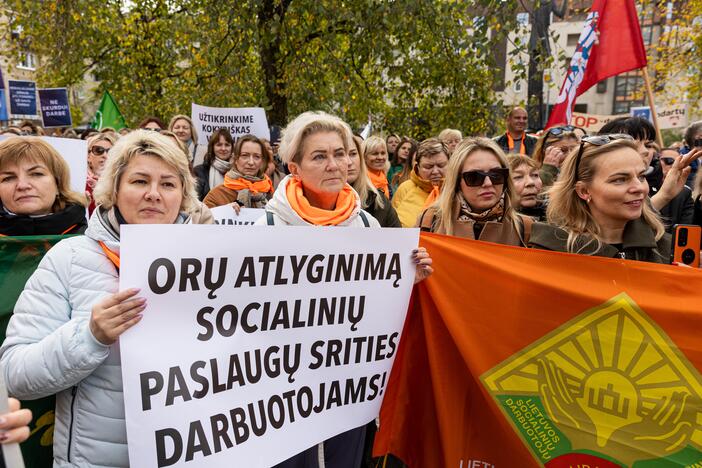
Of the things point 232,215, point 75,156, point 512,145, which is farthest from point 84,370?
point 512,145

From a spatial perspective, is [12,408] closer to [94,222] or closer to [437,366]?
[94,222]

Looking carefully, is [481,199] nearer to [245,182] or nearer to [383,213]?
[383,213]

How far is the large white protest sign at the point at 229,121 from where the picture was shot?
782cm

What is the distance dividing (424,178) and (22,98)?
12.1m

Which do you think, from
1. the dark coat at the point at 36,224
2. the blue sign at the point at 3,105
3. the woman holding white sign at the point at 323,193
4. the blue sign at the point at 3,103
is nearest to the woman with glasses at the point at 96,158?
the dark coat at the point at 36,224

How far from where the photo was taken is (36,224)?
2.55 metres

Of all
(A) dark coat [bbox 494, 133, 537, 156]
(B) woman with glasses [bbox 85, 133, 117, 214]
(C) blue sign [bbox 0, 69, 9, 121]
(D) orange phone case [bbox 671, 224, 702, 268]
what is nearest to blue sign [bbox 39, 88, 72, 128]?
(C) blue sign [bbox 0, 69, 9, 121]

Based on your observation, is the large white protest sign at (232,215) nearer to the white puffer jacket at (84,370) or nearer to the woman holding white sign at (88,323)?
the woman holding white sign at (88,323)

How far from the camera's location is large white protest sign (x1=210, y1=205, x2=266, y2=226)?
15.1ft

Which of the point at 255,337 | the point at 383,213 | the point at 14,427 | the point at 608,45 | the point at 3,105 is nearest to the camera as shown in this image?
the point at 14,427

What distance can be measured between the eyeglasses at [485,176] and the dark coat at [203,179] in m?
3.87

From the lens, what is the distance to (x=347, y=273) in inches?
94.6

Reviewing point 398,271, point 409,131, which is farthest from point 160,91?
point 398,271

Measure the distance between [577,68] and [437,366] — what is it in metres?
4.68
